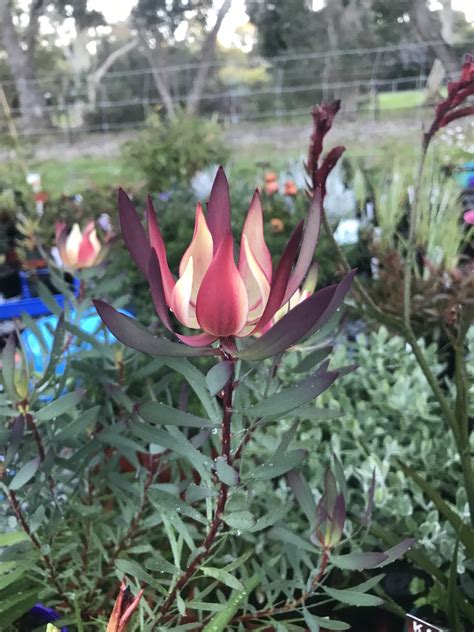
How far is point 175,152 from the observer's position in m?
2.48

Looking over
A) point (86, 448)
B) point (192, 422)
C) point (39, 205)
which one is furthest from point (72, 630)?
point (39, 205)

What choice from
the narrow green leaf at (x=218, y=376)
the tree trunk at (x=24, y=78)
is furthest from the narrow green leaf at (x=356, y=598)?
the tree trunk at (x=24, y=78)

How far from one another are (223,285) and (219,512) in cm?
17

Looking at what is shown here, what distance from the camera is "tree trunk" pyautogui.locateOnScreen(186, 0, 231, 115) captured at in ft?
9.85

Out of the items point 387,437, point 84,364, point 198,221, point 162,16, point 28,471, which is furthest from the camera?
point 162,16

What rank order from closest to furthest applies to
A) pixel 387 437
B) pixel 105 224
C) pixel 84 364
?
pixel 84 364
pixel 387 437
pixel 105 224

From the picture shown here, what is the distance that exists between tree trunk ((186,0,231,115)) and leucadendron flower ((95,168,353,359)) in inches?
113

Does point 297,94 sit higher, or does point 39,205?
point 297,94

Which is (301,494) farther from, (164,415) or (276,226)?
(276,226)

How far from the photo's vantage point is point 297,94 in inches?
124

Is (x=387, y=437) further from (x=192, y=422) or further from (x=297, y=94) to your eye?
(x=297, y=94)

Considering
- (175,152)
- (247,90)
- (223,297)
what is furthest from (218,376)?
(247,90)

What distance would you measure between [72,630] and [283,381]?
1.17 feet

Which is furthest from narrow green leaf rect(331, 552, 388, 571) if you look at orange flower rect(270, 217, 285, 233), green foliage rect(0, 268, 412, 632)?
orange flower rect(270, 217, 285, 233)
